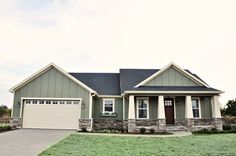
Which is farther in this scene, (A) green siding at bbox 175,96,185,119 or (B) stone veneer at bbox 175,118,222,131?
(A) green siding at bbox 175,96,185,119

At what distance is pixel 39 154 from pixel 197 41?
14451 mm

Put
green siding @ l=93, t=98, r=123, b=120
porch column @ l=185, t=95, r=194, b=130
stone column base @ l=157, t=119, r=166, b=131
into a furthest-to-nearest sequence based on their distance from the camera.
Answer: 1. green siding @ l=93, t=98, r=123, b=120
2. porch column @ l=185, t=95, r=194, b=130
3. stone column base @ l=157, t=119, r=166, b=131

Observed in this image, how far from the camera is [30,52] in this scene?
19.9 meters

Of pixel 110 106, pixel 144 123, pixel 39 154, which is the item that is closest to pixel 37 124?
pixel 110 106

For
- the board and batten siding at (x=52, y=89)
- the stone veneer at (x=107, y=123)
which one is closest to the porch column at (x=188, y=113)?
the stone veneer at (x=107, y=123)

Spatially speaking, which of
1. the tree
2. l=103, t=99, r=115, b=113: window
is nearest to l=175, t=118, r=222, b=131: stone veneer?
l=103, t=99, r=115, b=113: window

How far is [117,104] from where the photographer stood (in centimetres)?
1994

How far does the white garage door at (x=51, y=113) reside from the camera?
17.7 m

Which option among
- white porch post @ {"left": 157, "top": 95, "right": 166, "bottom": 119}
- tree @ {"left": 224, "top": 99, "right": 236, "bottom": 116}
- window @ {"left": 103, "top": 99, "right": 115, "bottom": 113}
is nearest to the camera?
white porch post @ {"left": 157, "top": 95, "right": 166, "bottom": 119}

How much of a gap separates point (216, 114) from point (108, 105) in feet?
28.8

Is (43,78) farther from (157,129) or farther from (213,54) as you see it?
(213,54)

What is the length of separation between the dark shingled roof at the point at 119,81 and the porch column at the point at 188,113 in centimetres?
86

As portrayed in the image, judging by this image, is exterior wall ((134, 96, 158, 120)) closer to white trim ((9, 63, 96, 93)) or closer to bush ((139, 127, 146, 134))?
bush ((139, 127, 146, 134))

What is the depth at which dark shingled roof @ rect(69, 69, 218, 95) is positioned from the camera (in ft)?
61.5
